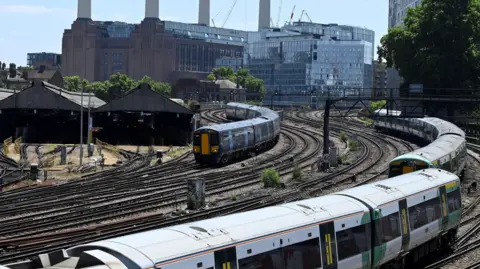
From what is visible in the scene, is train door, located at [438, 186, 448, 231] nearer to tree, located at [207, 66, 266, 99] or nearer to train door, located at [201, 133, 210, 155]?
train door, located at [201, 133, 210, 155]

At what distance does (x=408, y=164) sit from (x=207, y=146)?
61.8 ft

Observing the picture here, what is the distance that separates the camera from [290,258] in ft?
47.2

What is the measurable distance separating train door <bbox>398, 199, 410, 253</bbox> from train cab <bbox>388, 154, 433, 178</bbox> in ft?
29.8

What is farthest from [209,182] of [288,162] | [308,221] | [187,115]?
[187,115]

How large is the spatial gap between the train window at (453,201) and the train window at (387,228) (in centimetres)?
400

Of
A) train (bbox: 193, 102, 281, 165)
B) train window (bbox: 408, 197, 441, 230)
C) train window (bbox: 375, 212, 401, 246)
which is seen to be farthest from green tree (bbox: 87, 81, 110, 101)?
train window (bbox: 375, 212, 401, 246)

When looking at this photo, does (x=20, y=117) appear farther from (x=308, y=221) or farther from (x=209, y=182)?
(x=308, y=221)

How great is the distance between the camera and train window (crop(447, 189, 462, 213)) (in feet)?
70.8

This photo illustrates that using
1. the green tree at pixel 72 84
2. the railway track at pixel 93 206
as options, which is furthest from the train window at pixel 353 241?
the green tree at pixel 72 84

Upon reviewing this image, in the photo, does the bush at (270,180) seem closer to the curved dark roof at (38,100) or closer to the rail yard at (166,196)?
the rail yard at (166,196)

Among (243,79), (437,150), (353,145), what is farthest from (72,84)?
(437,150)

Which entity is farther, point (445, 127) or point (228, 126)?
point (445, 127)

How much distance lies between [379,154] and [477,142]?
1406 cm

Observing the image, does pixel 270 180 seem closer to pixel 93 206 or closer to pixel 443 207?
pixel 93 206
